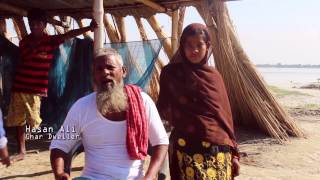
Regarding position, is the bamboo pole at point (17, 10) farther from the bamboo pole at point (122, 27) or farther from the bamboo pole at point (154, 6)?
the bamboo pole at point (154, 6)

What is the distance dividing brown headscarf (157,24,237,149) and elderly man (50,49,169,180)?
442 mm

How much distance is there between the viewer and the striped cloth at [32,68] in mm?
4918

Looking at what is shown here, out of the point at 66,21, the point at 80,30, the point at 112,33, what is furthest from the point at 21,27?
the point at 80,30

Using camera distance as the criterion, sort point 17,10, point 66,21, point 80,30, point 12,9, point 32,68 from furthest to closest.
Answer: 1. point 66,21
2. point 17,10
3. point 12,9
4. point 32,68
5. point 80,30

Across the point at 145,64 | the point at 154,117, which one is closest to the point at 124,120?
the point at 154,117

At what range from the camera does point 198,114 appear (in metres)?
2.77

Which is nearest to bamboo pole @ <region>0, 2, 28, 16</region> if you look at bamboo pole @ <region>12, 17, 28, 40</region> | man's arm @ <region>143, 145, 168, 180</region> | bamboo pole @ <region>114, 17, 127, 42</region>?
bamboo pole @ <region>12, 17, 28, 40</region>

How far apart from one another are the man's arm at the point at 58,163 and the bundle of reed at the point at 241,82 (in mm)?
4341

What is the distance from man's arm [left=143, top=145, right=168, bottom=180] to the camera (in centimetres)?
233

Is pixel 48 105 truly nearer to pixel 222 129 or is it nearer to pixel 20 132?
pixel 20 132

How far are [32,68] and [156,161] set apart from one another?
3.03 m

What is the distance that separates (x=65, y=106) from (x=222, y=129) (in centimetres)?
377

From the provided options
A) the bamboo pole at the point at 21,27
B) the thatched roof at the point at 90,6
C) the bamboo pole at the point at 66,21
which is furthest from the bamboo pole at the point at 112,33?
the bamboo pole at the point at 21,27

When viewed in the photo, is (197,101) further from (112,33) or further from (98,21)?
(112,33)
